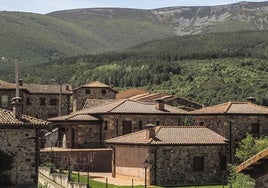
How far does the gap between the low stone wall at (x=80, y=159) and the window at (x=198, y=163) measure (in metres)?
8.37

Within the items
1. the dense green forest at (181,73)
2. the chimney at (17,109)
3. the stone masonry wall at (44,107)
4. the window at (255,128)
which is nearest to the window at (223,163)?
the window at (255,128)

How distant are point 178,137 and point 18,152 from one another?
48.9 ft

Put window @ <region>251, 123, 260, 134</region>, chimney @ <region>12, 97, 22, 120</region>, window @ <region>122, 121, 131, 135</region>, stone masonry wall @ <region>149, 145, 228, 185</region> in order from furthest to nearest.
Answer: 1. window @ <region>122, 121, 131, 135</region>
2. window @ <region>251, 123, 260, 134</region>
3. stone masonry wall @ <region>149, 145, 228, 185</region>
4. chimney @ <region>12, 97, 22, 120</region>

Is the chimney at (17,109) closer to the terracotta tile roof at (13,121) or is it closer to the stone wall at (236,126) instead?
the terracotta tile roof at (13,121)

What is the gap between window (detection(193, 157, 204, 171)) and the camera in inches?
1703

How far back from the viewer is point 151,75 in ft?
411

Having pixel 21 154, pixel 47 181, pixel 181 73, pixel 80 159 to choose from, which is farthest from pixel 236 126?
pixel 181 73

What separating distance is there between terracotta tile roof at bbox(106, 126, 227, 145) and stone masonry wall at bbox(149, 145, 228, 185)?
36 centimetres

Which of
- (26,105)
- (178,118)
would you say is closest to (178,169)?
(178,118)

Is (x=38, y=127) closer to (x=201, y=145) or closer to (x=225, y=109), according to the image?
(x=201, y=145)

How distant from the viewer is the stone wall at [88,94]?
76.7 m

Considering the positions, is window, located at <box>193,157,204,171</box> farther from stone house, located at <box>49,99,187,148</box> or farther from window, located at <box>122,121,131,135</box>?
window, located at <box>122,121,131,135</box>

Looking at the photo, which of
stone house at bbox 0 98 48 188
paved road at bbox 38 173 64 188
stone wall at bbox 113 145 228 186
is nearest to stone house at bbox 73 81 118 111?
stone wall at bbox 113 145 228 186

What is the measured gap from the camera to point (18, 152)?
103 feet
